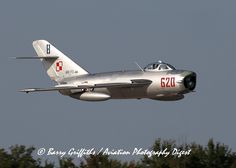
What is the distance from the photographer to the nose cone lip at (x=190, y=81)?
268 ft

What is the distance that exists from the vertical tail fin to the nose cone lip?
977cm

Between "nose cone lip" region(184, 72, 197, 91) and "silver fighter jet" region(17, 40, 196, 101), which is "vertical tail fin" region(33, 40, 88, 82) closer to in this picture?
"silver fighter jet" region(17, 40, 196, 101)

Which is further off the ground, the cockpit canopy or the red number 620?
the cockpit canopy

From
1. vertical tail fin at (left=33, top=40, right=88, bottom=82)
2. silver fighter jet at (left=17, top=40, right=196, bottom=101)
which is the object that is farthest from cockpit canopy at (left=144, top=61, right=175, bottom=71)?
vertical tail fin at (left=33, top=40, right=88, bottom=82)

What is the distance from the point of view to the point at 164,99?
83750mm

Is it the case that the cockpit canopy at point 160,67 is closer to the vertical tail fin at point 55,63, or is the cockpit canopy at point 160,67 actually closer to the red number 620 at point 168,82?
the red number 620 at point 168,82

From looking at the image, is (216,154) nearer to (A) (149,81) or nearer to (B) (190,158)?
(B) (190,158)

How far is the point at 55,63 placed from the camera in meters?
90.0

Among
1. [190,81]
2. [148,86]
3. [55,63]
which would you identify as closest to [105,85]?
[148,86]

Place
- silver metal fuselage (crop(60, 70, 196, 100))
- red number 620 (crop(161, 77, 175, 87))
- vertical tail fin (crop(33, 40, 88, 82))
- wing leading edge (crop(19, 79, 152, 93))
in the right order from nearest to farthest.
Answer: red number 620 (crop(161, 77, 175, 87)) < silver metal fuselage (crop(60, 70, 196, 100)) < wing leading edge (crop(19, 79, 152, 93)) < vertical tail fin (crop(33, 40, 88, 82))

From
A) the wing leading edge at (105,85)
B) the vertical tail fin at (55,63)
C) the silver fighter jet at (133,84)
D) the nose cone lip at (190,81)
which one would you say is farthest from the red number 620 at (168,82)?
the vertical tail fin at (55,63)

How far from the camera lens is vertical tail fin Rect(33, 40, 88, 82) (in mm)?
89188

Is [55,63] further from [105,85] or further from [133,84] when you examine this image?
[133,84]

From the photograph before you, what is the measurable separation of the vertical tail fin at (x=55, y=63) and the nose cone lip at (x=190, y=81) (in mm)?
9773
